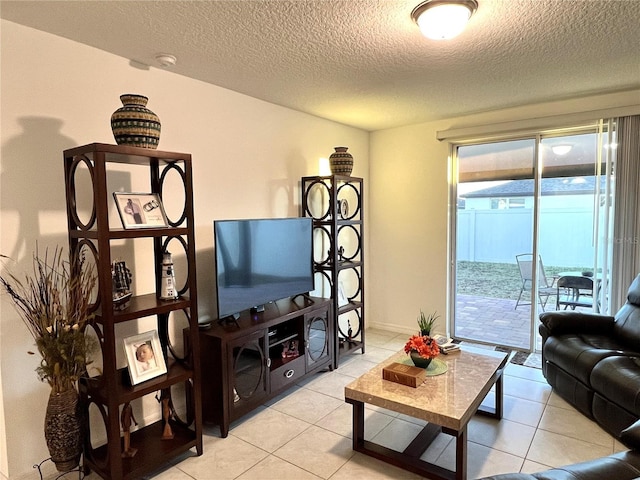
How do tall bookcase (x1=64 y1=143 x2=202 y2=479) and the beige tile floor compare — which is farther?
the beige tile floor

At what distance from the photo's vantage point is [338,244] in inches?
163

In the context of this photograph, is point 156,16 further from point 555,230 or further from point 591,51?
point 555,230

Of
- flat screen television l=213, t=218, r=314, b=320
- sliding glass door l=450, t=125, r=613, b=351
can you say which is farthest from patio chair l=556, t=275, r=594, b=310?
Result: flat screen television l=213, t=218, r=314, b=320

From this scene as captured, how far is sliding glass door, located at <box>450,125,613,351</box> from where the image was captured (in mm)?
3586

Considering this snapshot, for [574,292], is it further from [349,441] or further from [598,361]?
[349,441]

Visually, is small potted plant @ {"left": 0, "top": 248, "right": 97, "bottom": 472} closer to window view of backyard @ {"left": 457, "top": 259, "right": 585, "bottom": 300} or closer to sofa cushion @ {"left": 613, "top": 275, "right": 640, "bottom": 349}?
sofa cushion @ {"left": 613, "top": 275, "right": 640, "bottom": 349}

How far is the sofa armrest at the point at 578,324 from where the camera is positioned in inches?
119

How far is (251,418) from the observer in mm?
2758

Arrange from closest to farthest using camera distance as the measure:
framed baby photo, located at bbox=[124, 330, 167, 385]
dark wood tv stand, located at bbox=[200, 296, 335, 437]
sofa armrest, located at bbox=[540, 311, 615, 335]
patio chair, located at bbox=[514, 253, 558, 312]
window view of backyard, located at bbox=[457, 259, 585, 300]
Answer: framed baby photo, located at bbox=[124, 330, 167, 385] → dark wood tv stand, located at bbox=[200, 296, 335, 437] → sofa armrest, located at bbox=[540, 311, 615, 335] → patio chair, located at bbox=[514, 253, 558, 312] → window view of backyard, located at bbox=[457, 259, 585, 300]

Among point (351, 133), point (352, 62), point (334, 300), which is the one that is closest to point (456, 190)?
point (351, 133)

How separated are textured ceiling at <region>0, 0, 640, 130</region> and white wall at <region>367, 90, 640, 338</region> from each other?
35.7 inches

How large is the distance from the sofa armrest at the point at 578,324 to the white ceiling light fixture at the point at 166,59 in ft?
10.8

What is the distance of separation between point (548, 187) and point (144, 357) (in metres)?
3.80

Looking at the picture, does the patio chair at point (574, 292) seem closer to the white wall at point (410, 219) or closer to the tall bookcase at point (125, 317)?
the white wall at point (410, 219)
